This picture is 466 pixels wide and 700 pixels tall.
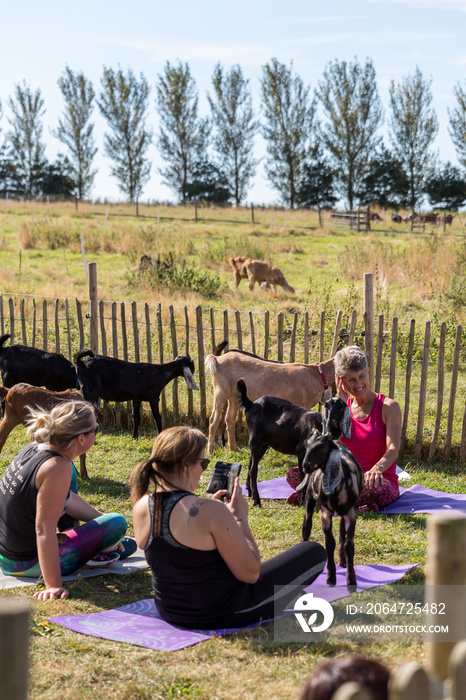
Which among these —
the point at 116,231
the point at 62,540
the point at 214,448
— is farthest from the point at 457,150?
the point at 62,540

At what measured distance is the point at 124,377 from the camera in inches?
322

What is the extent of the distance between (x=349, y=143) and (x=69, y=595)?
46938mm

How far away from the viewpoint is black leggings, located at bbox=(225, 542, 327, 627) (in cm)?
405

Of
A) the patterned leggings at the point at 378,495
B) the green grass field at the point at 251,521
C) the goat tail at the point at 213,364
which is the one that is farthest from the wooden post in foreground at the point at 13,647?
the goat tail at the point at 213,364

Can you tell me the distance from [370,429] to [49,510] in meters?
2.76

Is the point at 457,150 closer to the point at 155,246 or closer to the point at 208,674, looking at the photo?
the point at 155,246

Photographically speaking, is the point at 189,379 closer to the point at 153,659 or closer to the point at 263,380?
the point at 263,380

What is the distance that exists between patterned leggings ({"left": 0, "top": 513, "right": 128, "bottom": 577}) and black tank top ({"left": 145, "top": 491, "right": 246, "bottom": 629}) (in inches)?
42.1

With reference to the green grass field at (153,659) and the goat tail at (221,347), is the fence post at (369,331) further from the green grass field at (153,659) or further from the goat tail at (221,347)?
the green grass field at (153,659)

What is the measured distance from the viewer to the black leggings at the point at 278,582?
4.05 metres

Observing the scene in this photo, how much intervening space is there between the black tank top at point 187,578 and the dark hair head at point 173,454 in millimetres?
114

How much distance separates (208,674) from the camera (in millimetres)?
3578

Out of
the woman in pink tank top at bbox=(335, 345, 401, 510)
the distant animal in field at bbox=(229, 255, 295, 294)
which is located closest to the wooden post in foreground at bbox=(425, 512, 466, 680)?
the woman in pink tank top at bbox=(335, 345, 401, 510)

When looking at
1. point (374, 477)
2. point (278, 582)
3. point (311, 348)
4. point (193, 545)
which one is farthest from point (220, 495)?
point (311, 348)
